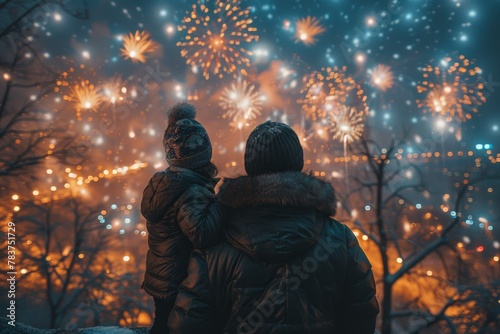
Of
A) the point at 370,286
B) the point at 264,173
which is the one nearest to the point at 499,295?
the point at 370,286

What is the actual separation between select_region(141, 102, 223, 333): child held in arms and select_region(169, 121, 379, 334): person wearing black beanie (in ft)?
0.88

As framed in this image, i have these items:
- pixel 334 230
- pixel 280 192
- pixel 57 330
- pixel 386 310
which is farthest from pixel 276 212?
pixel 386 310

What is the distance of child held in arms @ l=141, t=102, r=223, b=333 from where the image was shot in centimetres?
221

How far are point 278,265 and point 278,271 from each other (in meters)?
0.04

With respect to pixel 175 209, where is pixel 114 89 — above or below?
above

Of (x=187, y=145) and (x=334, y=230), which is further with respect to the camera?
(x=187, y=145)

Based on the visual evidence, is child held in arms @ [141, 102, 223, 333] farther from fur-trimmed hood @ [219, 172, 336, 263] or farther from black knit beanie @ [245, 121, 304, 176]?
black knit beanie @ [245, 121, 304, 176]

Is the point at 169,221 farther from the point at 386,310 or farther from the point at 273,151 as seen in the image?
the point at 386,310

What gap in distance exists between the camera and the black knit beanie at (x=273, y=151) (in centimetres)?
201

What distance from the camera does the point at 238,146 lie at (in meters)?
52.0

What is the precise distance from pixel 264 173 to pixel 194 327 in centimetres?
109

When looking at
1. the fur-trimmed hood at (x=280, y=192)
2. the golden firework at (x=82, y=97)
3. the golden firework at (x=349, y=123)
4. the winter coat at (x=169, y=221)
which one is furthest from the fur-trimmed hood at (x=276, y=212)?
the golden firework at (x=82, y=97)

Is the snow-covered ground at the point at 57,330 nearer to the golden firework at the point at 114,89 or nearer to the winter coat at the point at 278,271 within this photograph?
the winter coat at the point at 278,271

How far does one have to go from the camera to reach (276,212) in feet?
6.05
